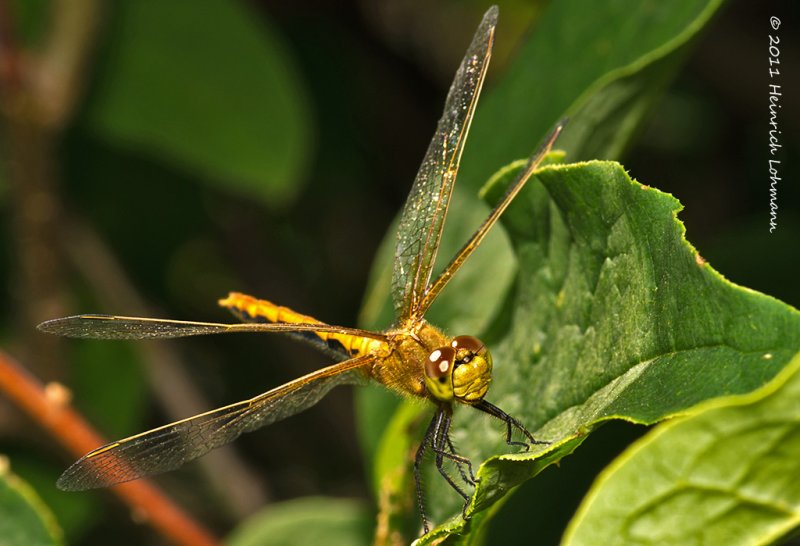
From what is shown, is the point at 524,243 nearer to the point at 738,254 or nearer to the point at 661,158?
the point at 738,254

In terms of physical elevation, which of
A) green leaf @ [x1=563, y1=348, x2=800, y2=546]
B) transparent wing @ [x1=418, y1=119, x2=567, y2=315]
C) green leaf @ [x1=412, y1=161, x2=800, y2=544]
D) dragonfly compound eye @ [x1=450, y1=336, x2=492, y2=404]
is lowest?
green leaf @ [x1=563, y1=348, x2=800, y2=546]

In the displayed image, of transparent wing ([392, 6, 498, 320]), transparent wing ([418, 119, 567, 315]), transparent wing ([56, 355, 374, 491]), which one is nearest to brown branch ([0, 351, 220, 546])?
transparent wing ([56, 355, 374, 491])

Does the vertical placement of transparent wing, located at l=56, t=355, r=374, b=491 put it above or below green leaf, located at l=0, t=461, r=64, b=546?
above

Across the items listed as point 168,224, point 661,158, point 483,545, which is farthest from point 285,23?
point 483,545

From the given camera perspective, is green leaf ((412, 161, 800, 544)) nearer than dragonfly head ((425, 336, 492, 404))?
Yes

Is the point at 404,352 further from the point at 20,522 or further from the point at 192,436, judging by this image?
the point at 20,522

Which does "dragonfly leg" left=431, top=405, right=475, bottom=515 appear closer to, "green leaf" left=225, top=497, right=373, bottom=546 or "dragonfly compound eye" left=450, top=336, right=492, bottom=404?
"dragonfly compound eye" left=450, top=336, right=492, bottom=404
